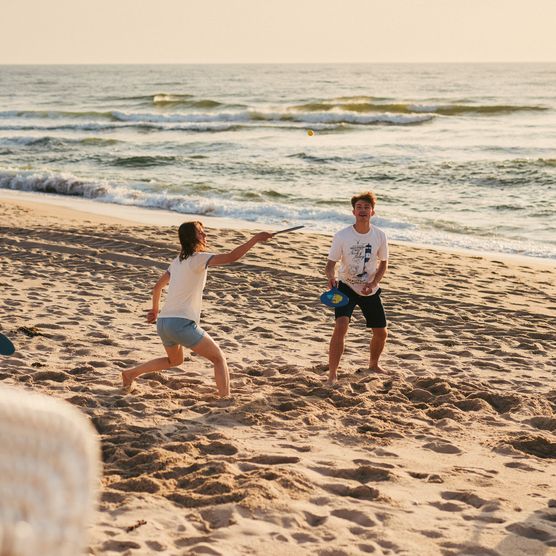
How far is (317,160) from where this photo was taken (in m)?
25.2

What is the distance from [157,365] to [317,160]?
19865 millimetres

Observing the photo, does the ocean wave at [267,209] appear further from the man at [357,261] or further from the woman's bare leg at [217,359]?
the woman's bare leg at [217,359]

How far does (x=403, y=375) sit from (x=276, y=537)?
302 cm

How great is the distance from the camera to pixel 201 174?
22.3 m

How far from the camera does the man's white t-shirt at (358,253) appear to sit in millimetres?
6301

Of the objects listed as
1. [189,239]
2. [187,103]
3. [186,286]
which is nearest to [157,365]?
[186,286]

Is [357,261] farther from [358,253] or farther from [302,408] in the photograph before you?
[302,408]

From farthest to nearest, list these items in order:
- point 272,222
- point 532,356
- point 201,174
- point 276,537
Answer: point 201,174 < point 272,222 < point 532,356 < point 276,537

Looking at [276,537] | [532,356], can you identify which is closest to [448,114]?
[532,356]

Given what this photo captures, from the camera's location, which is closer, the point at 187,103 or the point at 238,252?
the point at 238,252

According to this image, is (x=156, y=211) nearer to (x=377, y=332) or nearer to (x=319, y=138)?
(x=377, y=332)

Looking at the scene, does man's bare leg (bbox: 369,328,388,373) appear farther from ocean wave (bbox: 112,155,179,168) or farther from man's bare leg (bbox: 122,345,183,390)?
ocean wave (bbox: 112,155,179,168)

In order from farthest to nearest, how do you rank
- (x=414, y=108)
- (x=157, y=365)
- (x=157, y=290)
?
(x=414, y=108) < (x=157, y=365) < (x=157, y=290)

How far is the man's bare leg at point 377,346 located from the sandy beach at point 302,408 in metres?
0.16
